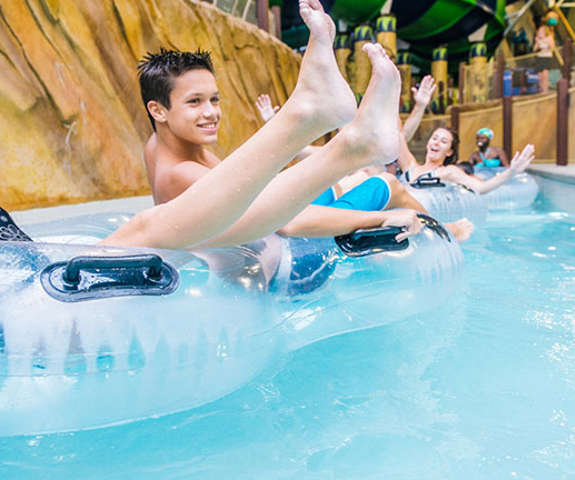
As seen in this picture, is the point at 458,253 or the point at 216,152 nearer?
the point at 458,253

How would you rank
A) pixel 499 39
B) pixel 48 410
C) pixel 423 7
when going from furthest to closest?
pixel 499 39, pixel 423 7, pixel 48 410

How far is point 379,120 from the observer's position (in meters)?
1.23

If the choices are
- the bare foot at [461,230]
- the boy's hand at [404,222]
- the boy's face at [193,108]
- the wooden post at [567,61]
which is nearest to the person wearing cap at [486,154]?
the wooden post at [567,61]

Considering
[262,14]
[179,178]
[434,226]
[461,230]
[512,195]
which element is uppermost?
[262,14]

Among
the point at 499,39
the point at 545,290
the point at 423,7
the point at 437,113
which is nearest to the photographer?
the point at 545,290

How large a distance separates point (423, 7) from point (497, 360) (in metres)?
10.8

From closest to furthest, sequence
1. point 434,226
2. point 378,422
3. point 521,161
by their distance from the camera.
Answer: point 378,422
point 434,226
point 521,161

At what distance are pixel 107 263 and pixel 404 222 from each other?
974 millimetres

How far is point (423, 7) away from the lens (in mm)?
10836

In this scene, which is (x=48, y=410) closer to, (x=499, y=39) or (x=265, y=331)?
(x=265, y=331)

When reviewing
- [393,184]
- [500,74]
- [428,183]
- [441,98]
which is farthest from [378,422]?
[441,98]

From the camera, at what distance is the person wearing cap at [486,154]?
5.56 m

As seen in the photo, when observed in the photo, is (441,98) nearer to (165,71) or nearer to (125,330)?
(165,71)

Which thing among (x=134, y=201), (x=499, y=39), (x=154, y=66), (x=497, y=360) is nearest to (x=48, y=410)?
(x=154, y=66)
